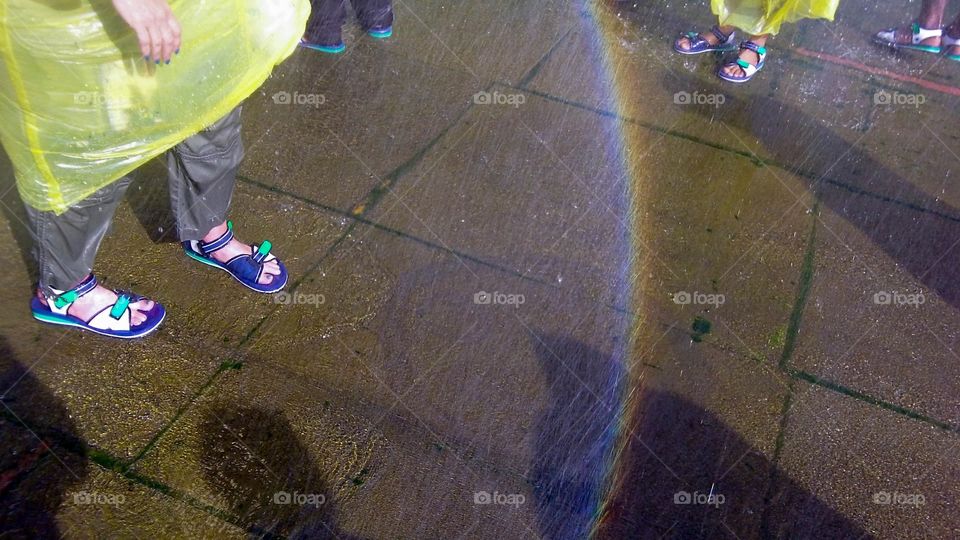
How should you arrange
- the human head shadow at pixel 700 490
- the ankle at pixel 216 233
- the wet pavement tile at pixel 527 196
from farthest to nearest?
the wet pavement tile at pixel 527 196 → the ankle at pixel 216 233 → the human head shadow at pixel 700 490

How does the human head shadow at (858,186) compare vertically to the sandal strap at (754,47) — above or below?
below

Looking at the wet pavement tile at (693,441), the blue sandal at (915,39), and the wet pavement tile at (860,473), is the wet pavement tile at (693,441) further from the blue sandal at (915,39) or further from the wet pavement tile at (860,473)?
the blue sandal at (915,39)

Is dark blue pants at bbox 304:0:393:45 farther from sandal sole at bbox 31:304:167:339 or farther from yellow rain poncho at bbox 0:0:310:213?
sandal sole at bbox 31:304:167:339

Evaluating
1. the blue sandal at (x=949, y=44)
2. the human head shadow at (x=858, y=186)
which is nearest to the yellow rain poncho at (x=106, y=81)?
the human head shadow at (x=858, y=186)

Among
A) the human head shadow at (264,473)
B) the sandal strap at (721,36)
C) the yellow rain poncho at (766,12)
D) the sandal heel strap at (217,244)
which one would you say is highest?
the yellow rain poncho at (766,12)

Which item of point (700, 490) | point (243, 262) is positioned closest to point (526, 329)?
point (700, 490)

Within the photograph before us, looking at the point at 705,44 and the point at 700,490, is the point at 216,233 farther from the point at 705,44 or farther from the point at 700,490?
the point at 705,44
